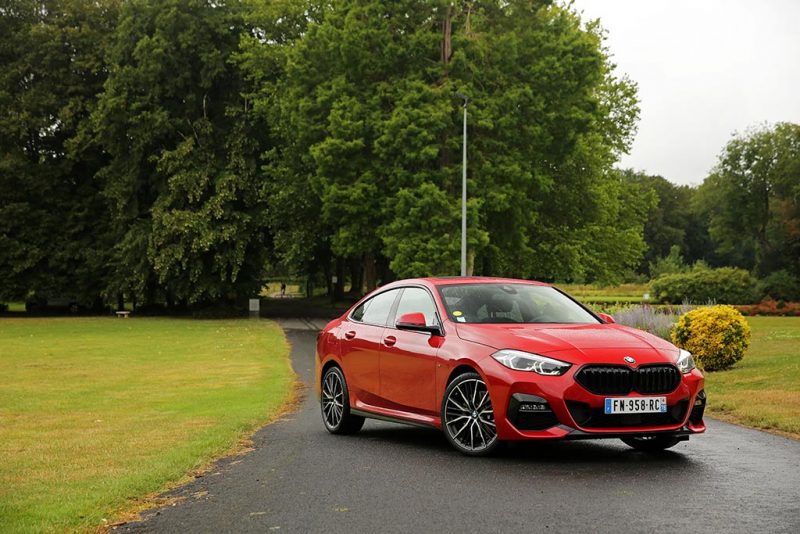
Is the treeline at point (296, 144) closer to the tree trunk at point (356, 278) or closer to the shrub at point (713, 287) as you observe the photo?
the shrub at point (713, 287)

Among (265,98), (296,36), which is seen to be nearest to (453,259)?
(265,98)

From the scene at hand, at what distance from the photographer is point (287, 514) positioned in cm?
693

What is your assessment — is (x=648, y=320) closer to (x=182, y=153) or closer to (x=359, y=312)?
(x=359, y=312)

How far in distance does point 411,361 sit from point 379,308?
1261 millimetres

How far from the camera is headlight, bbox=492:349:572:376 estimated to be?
28.8 ft

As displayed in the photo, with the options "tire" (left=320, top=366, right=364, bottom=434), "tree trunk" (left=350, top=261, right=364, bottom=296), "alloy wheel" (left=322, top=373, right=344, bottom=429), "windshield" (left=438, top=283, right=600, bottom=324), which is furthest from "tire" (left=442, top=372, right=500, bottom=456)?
"tree trunk" (left=350, top=261, right=364, bottom=296)

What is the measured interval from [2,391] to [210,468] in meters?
11.5

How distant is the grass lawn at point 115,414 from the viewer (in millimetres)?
8016

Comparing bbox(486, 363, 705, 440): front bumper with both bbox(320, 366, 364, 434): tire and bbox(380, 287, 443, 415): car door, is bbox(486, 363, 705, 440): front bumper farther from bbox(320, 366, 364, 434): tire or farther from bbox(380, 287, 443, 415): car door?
bbox(320, 366, 364, 434): tire

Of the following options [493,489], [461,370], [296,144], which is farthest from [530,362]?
[296,144]

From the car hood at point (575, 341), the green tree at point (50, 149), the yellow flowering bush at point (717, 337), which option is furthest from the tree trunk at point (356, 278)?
the car hood at point (575, 341)

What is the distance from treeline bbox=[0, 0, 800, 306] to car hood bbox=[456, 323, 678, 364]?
27.5 meters

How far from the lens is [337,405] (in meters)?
11.5

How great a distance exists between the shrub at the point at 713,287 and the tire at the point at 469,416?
170 feet
